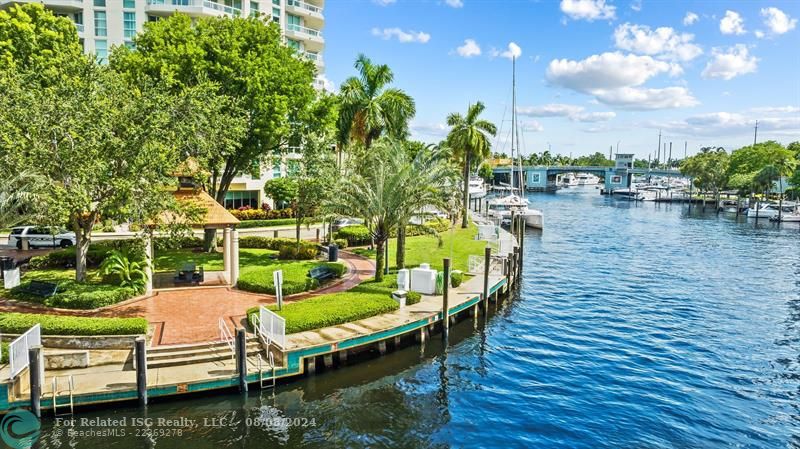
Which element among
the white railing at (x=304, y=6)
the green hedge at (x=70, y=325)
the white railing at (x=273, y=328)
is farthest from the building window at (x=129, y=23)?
the white railing at (x=273, y=328)

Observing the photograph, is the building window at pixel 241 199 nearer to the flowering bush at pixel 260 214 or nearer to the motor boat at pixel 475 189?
the flowering bush at pixel 260 214

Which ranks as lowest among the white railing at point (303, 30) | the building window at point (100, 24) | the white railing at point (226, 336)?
the white railing at point (226, 336)

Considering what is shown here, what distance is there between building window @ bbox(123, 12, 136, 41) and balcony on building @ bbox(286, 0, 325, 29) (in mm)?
18950

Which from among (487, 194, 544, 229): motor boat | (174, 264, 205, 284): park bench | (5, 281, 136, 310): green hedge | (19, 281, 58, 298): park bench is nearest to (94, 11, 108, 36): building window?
(174, 264, 205, 284): park bench

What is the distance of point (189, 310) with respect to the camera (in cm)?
2420

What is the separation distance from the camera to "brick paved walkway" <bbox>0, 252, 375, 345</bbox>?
2111cm

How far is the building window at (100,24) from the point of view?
61.4 metres

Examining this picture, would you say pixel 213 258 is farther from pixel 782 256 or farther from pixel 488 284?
pixel 782 256

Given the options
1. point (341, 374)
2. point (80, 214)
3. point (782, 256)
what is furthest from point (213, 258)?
point (782, 256)

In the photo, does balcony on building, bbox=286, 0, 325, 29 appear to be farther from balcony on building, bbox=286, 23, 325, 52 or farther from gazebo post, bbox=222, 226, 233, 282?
gazebo post, bbox=222, 226, 233, 282

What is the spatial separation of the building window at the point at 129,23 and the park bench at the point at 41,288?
154 feet

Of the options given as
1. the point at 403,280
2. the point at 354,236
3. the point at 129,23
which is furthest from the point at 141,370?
the point at 129,23

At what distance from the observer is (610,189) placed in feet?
563

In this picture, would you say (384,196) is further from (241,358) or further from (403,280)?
(241,358)
